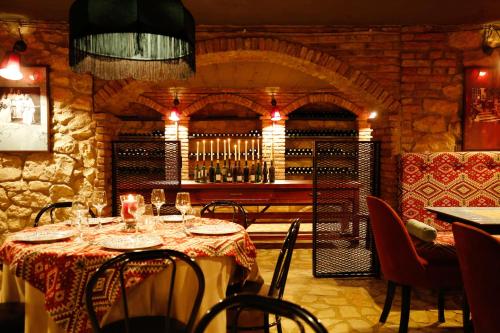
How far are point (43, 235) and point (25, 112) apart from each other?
2243 millimetres

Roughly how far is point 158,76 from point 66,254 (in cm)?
113

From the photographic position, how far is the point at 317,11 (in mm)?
3686

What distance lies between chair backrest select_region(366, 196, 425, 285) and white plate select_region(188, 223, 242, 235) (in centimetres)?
106

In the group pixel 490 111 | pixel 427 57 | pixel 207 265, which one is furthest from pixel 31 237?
pixel 490 111

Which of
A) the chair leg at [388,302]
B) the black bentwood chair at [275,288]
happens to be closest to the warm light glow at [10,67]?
the black bentwood chair at [275,288]

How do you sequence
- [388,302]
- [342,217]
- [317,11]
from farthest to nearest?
1. [342,217]
2. [317,11]
3. [388,302]

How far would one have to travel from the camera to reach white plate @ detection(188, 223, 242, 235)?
2.33m

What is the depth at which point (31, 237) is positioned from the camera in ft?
7.16

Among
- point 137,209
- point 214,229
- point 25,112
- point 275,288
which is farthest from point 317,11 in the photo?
point 25,112

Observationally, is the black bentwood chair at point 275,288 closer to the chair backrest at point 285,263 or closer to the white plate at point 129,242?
the chair backrest at point 285,263

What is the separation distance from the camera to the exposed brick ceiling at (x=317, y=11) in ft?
11.4

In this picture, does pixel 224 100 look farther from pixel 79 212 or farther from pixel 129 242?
pixel 129 242

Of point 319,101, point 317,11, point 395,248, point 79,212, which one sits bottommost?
point 395,248

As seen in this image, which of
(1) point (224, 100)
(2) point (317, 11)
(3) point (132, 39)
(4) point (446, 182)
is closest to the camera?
(3) point (132, 39)
